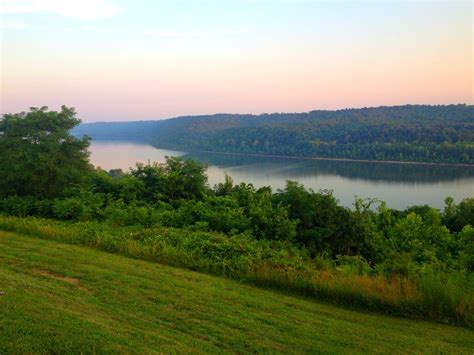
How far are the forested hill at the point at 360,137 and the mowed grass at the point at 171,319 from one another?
64.9 metres

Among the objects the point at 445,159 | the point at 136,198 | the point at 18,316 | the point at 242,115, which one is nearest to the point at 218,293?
the point at 18,316

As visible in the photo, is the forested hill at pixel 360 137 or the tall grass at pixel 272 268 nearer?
the tall grass at pixel 272 268

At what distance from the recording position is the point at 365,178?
233ft

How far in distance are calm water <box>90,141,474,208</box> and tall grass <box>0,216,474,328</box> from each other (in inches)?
1646

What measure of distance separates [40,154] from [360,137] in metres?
97.2

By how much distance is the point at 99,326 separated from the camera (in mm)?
4500

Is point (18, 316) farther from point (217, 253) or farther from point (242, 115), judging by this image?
point (242, 115)

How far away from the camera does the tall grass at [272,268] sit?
6105mm

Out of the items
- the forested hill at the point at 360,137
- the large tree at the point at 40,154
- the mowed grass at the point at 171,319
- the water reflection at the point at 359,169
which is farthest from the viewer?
the forested hill at the point at 360,137

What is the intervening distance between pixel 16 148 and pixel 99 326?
14227 millimetres

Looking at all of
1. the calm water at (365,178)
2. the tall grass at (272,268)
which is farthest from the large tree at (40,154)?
the calm water at (365,178)

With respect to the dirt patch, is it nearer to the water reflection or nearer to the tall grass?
the tall grass

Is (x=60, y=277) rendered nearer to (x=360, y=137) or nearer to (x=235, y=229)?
(x=235, y=229)

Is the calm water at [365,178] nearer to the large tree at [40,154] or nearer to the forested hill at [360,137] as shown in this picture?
the forested hill at [360,137]
